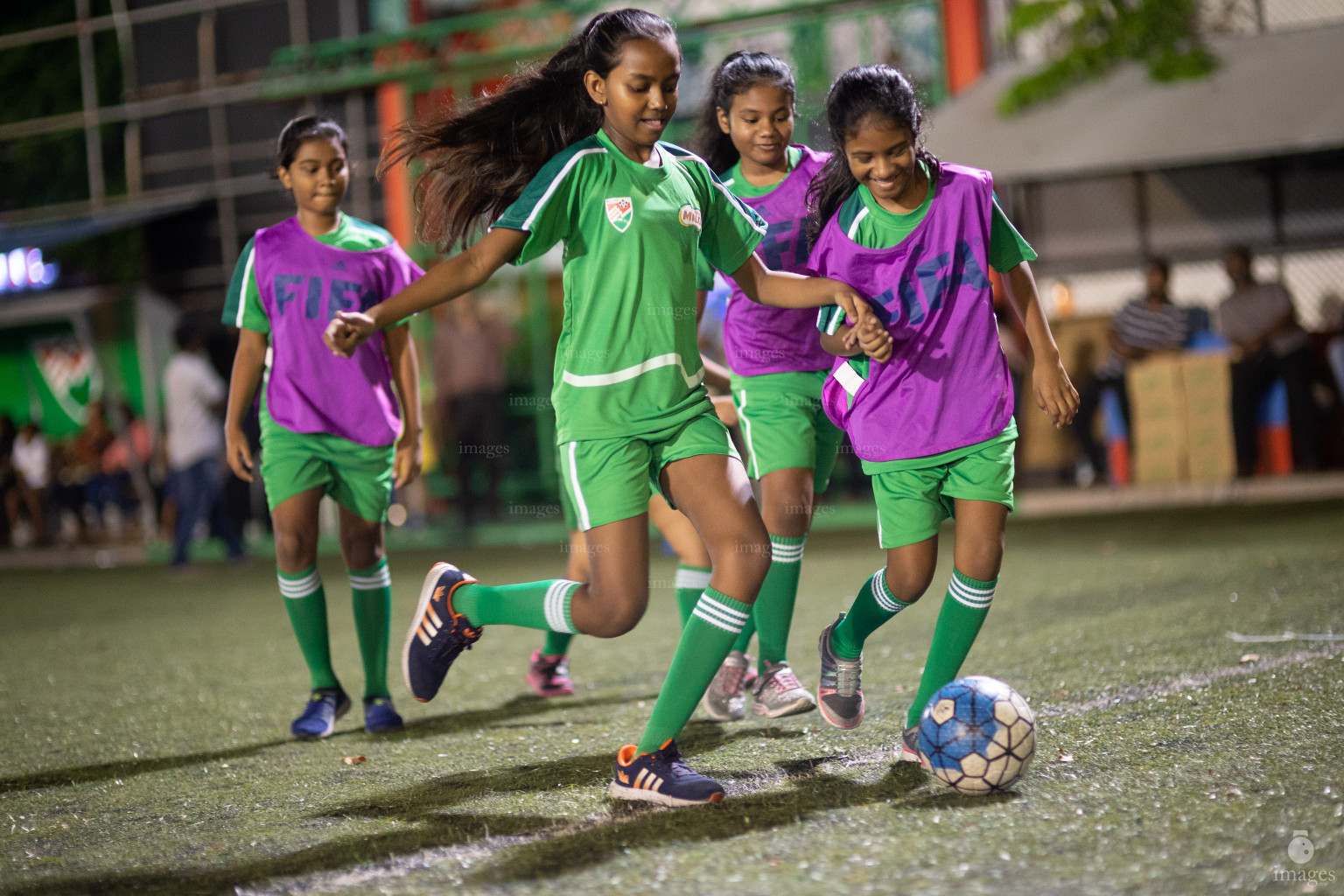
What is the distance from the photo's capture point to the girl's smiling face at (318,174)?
439 cm

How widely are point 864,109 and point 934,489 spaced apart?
102 cm

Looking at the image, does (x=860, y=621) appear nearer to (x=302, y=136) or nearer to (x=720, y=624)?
(x=720, y=624)

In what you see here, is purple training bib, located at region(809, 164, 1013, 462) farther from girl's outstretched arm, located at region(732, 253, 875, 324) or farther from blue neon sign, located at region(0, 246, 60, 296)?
blue neon sign, located at region(0, 246, 60, 296)

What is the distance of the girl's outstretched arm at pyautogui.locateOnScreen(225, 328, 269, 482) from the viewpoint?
4422mm

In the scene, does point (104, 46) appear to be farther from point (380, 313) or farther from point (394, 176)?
point (380, 313)

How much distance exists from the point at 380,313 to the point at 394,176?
1454 cm

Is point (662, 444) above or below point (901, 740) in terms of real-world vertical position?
above

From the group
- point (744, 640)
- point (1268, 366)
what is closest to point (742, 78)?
point (744, 640)

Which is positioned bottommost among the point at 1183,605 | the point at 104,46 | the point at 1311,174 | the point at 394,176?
the point at 1183,605

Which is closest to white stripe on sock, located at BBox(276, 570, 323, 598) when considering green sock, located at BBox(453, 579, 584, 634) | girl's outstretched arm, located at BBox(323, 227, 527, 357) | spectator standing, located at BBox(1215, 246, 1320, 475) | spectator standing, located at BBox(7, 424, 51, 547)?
green sock, located at BBox(453, 579, 584, 634)

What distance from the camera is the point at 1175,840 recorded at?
99.5 inches

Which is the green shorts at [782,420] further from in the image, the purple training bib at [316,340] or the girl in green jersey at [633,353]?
the purple training bib at [316,340]

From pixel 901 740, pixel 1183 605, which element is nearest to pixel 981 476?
pixel 901 740

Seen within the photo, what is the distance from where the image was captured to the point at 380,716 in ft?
14.4
